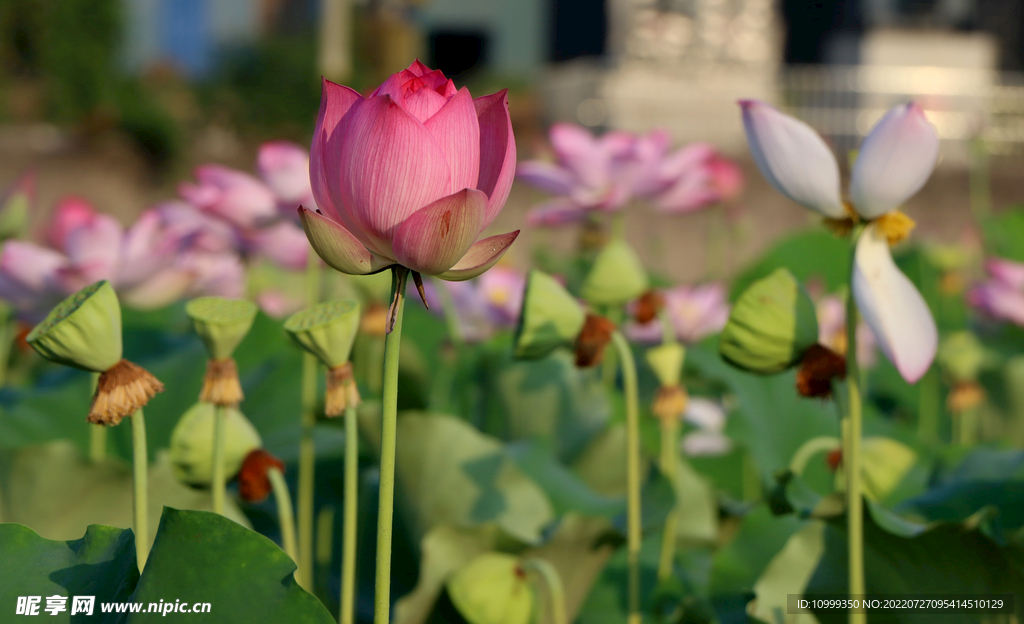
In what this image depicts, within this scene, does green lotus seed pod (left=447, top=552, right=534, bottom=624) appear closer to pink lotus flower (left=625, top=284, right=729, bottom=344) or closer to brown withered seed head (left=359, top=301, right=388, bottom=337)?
brown withered seed head (left=359, top=301, right=388, bottom=337)

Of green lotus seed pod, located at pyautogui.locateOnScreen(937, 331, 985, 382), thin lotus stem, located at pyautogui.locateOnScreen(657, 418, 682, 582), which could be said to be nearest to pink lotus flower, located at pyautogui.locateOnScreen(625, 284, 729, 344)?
green lotus seed pod, located at pyautogui.locateOnScreen(937, 331, 985, 382)

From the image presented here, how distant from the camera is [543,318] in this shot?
0.56 m

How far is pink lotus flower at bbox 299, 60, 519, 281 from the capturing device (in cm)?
32

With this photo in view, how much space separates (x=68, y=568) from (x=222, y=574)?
3.2 inches

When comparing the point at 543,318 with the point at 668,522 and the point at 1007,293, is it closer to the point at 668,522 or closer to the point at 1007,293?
the point at 668,522

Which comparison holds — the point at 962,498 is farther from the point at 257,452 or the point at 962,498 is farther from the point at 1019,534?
the point at 257,452

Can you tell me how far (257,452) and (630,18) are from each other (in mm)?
6022

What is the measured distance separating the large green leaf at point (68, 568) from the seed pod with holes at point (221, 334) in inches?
3.4

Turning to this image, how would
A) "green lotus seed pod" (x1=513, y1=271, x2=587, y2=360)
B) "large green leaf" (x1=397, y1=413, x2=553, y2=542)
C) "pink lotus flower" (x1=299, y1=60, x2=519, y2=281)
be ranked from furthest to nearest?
"large green leaf" (x1=397, y1=413, x2=553, y2=542)
"green lotus seed pod" (x1=513, y1=271, x2=587, y2=360)
"pink lotus flower" (x1=299, y1=60, x2=519, y2=281)

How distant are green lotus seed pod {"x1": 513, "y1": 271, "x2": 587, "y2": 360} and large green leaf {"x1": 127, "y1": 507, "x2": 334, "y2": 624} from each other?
0.23 m

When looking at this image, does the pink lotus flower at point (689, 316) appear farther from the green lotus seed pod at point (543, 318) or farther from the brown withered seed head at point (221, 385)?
the brown withered seed head at point (221, 385)

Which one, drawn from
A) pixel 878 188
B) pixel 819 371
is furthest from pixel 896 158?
pixel 819 371

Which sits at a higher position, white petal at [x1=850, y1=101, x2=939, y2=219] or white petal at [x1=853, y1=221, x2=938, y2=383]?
white petal at [x1=850, y1=101, x2=939, y2=219]

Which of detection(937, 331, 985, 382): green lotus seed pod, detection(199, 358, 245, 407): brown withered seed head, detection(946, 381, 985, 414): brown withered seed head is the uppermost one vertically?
detection(199, 358, 245, 407): brown withered seed head
